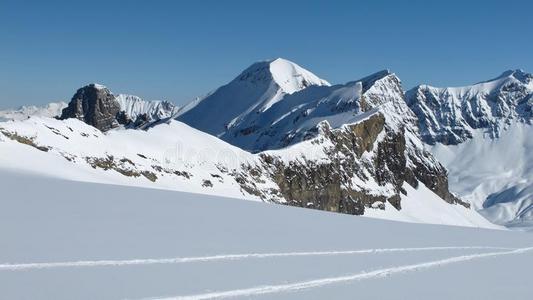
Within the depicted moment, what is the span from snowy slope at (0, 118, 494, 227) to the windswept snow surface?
2083 cm

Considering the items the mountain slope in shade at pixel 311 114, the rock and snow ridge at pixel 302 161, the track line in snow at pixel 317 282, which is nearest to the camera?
the track line in snow at pixel 317 282

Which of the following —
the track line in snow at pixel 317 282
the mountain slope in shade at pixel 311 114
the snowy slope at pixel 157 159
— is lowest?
the track line in snow at pixel 317 282

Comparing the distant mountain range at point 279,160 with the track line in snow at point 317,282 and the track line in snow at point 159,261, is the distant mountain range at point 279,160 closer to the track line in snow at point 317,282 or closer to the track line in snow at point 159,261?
the track line in snow at point 159,261

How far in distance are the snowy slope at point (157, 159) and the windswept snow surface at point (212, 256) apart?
20830 millimetres

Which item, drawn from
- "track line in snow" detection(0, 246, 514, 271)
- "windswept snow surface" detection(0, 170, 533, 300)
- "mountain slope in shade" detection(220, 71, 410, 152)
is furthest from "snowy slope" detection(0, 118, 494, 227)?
"mountain slope in shade" detection(220, 71, 410, 152)

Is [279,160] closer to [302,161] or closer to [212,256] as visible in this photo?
[302,161]

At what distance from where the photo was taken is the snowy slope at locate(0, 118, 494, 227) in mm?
50553

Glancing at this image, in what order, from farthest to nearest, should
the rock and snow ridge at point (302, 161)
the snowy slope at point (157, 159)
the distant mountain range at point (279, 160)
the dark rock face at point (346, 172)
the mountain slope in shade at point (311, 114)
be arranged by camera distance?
the mountain slope in shade at point (311, 114) < the dark rock face at point (346, 172) < the rock and snow ridge at point (302, 161) < the distant mountain range at point (279, 160) < the snowy slope at point (157, 159)

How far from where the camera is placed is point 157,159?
71375 mm

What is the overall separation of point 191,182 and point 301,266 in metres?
52.4

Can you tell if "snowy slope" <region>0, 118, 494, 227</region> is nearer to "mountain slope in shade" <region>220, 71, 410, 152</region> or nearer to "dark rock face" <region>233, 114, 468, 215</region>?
"dark rock face" <region>233, 114, 468, 215</region>

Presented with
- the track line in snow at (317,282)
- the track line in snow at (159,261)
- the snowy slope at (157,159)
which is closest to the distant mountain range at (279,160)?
the snowy slope at (157,159)

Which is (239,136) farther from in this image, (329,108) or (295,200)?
(295,200)

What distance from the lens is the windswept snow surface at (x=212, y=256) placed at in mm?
12164
